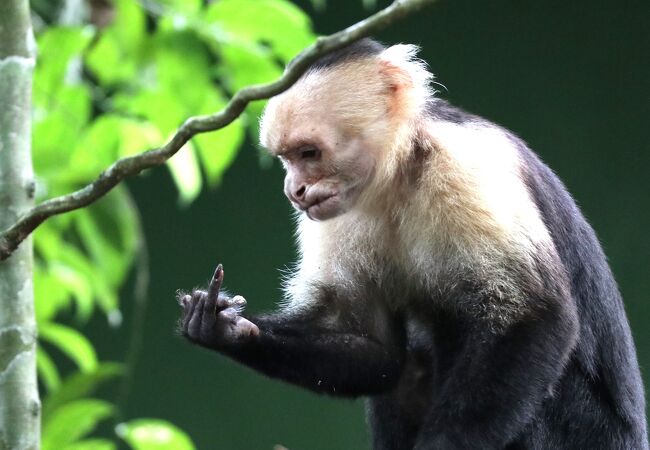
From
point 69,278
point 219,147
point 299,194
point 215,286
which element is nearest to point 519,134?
point 219,147

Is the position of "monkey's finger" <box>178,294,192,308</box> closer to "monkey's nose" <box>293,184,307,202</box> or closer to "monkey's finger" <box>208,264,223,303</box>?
"monkey's finger" <box>208,264,223,303</box>

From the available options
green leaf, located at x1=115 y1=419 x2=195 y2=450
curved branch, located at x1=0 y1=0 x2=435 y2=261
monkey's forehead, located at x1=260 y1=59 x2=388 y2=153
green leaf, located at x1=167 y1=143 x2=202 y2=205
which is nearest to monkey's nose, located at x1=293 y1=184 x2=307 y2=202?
monkey's forehead, located at x1=260 y1=59 x2=388 y2=153

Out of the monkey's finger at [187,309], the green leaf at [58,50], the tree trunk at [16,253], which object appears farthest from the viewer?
the green leaf at [58,50]

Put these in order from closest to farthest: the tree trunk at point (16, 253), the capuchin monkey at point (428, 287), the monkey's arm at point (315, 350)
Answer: the tree trunk at point (16, 253) → the capuchin monkey at point (428, 287) → the monkey's arm at point (315, 350)

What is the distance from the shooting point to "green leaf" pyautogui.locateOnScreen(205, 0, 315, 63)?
3.31 meters

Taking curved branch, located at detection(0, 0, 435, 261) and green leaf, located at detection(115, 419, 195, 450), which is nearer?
curved branch, located at detection(0, 0, 435, 261)

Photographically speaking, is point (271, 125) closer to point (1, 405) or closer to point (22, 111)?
point (22, 111)

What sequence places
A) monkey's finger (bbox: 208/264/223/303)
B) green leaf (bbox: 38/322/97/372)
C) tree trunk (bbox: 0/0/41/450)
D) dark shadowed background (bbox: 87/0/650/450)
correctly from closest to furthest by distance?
tree trunk (bbox: 0/0/41/450) → monkey's finger (bbox: 208/264/223/303) → green leaf (bbox: 38/322/97/372) → dark shadowed background (bbox: 87/0/650/450)

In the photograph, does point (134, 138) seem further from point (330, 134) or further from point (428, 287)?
point (428, 287)

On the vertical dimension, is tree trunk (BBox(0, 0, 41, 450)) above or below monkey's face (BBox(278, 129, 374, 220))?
above

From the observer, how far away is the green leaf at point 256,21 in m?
3.31

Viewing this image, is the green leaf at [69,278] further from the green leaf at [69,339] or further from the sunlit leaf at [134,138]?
the sunlit leaf at [134,138]

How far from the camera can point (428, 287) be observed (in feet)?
10.6

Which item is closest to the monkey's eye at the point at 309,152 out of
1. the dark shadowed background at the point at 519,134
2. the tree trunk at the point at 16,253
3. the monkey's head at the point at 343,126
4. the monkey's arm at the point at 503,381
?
the monkey's head at the point at 343,126
